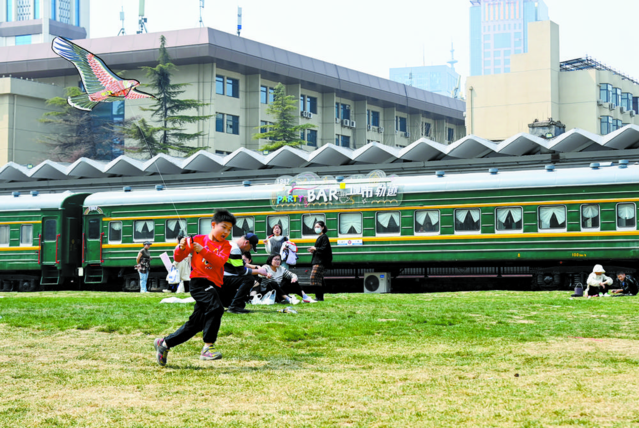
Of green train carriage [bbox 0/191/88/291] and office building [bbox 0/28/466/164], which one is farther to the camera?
office building [bbox 0/28/466/164]

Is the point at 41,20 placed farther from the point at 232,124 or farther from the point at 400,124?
the point at 232,124

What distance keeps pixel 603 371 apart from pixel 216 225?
417cm

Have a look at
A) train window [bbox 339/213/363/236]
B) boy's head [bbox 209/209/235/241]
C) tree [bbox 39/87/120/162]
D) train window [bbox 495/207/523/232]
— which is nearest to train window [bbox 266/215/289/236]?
train window [bbox 339/213/363/236]

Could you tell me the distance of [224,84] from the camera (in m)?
62.7

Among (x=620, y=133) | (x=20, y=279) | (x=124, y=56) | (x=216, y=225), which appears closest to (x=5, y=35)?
(x=124, y=56)

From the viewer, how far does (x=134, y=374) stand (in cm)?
805

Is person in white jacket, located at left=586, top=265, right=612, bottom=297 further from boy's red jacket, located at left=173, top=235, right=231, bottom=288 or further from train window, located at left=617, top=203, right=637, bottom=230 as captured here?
boy's red jacket, located at left=173, top=235, right=231, bottom=288

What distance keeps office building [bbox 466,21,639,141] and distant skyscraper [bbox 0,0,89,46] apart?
109 meters

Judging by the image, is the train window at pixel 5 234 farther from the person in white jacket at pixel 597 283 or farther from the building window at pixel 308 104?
the building window at pixel 308 104

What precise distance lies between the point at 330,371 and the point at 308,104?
62.3m

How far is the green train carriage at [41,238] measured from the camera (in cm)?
2900

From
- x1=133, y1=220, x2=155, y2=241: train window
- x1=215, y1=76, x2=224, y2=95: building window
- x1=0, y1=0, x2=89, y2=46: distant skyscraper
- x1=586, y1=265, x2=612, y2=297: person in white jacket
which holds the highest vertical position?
x1=0, y1=0, x2=89, y2=46: distant skyscraper

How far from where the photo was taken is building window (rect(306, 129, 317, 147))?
69.5 m

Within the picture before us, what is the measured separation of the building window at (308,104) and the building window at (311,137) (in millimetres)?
1678
